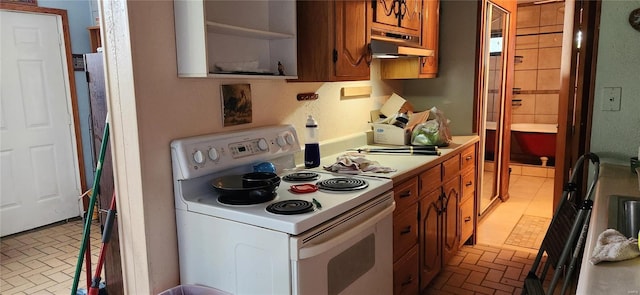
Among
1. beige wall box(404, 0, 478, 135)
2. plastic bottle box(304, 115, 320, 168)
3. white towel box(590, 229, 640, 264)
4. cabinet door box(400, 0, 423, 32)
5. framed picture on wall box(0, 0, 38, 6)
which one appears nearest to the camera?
white towel box(590, 229, 640, 264)

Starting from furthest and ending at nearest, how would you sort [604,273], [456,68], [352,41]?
[456,68]
[352,41]
[604,273]

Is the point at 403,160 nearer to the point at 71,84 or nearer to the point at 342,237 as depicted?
the point at 342,237

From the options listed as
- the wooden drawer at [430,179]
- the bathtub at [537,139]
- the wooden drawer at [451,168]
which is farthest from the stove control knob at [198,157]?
the bathtub at [537,139]

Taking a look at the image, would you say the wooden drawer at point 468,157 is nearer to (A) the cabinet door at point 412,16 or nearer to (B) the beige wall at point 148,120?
(A) the cabinet door at point 412,16

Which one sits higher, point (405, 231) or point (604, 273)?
point (604, 273)

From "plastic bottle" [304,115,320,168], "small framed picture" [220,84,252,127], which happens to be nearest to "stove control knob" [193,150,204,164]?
"small framed picture" [220,84,252,127]

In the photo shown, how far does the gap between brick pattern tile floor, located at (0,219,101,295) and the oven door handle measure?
1.74 metres

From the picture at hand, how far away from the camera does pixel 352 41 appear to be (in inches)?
92.4

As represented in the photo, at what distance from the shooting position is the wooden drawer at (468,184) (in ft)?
10.3

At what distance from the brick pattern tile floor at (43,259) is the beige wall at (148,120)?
3.49 ft

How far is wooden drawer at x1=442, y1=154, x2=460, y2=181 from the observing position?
2716mm

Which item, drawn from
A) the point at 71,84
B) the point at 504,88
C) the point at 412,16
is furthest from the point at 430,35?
Answer: the point at 71,84

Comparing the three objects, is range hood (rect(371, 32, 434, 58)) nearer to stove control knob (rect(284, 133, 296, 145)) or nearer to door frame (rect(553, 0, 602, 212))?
stove control knob (rect(284, 133, 296, 145))

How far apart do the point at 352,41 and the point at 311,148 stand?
606 mm
